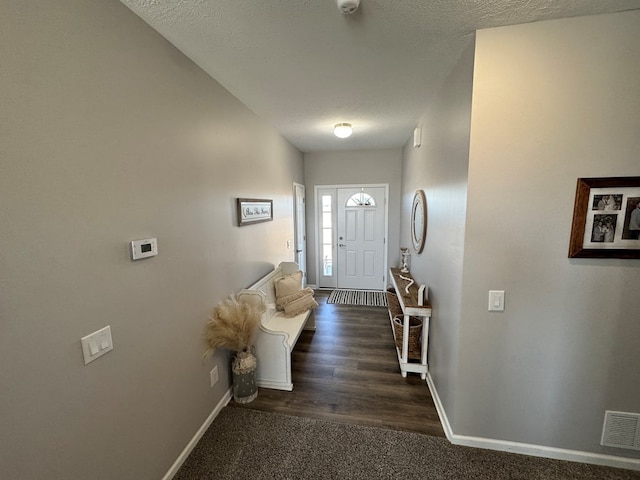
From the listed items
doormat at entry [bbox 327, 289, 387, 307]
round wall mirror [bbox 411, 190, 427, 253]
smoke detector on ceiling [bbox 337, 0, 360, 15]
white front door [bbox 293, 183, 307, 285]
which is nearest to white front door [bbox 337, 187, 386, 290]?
doormat at entry [bbox 327, 289, 387, 307]

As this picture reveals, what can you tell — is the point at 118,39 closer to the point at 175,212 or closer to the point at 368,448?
the point at 175,212

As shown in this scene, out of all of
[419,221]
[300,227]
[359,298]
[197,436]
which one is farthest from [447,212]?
[300,227]

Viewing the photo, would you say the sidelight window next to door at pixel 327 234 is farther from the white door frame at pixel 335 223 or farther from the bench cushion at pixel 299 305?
the bench cushion at pixel 299 305

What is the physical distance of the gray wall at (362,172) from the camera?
15.3 ft

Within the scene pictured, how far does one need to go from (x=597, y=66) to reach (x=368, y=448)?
255 cm

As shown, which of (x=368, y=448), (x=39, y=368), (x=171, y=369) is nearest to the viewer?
(x=39, y=368)

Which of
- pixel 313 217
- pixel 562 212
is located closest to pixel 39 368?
pixel 562 212

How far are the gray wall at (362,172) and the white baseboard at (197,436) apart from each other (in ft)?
11.4

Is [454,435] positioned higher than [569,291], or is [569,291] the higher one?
[569,291]

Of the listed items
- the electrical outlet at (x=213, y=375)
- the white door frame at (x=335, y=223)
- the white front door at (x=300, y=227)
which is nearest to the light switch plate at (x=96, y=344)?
the electrical outlet at (x=213, y=375)

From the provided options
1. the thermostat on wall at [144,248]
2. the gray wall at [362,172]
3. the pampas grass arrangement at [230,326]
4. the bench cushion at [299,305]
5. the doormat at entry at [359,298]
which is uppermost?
the gray wall at [362,172]

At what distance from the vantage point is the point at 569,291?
59.8 inches

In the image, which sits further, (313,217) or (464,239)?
(313,217)

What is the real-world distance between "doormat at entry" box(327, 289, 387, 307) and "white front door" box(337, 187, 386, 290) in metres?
0.16
